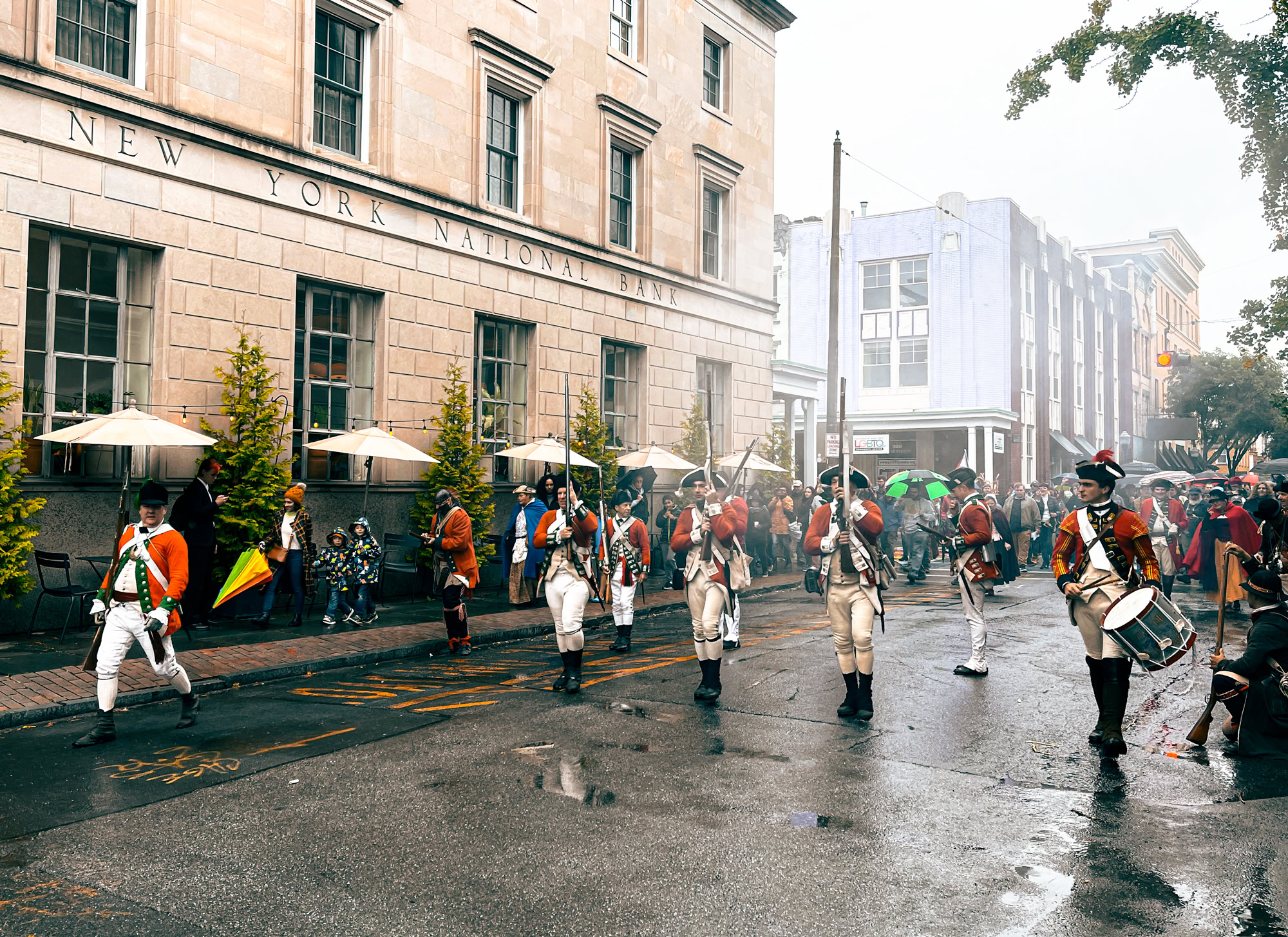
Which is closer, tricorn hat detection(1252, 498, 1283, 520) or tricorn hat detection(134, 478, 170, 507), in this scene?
tricorn hat detection(134, 478, 170, 507)

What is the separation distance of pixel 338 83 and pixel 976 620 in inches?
489

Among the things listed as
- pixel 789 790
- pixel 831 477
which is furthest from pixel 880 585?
pixel 789 790

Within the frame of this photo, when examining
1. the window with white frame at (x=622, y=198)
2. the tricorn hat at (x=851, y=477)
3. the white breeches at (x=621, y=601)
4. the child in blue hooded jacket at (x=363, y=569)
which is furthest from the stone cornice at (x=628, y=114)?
the tricorn hat at (x=851, y=477)

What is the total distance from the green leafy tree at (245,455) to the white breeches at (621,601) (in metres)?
5.11

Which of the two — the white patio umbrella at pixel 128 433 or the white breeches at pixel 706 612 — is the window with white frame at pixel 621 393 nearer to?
the white patio umbrella at pixel 128 433

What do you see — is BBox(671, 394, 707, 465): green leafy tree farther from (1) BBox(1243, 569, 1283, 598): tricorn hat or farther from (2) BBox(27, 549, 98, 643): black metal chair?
(1) BBox(1243, 569, 1283, 598): tricorn hat

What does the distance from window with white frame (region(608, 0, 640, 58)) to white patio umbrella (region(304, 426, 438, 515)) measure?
11.2 m

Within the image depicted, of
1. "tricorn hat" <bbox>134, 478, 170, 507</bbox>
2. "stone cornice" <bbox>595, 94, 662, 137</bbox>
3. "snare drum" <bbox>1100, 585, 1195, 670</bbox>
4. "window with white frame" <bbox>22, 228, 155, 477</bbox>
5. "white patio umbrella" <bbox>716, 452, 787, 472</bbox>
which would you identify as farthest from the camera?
"stone cornice" <bbox>595, 94, 662, 137</bbox>

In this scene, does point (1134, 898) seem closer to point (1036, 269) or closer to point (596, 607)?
point (596, 607)

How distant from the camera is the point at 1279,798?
551 centimetres

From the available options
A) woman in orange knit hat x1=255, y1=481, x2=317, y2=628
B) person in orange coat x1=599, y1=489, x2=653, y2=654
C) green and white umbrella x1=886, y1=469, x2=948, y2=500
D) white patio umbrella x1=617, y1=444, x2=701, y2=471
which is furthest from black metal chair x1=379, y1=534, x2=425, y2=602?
green and white umbrella x1=886, y1=469, x2=948, y2=500

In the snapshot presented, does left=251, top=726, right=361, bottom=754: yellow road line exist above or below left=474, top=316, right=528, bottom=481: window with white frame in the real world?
below

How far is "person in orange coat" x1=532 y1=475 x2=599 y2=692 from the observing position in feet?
27.6

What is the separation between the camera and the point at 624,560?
10.4 meters
